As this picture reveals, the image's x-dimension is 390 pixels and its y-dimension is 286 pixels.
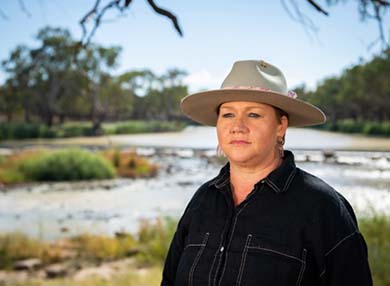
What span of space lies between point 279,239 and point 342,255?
11 cm

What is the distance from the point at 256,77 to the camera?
106cm

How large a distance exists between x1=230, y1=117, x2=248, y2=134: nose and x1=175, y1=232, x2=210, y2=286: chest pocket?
8.3 inches

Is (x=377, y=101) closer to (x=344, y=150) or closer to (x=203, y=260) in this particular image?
(x=344, y=150)

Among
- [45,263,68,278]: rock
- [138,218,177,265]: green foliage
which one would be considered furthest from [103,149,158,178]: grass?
[45,263,68,278]: rock

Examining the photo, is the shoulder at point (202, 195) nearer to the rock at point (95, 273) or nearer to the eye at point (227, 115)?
the eye at point (227, 115)

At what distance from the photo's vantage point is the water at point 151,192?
605cm

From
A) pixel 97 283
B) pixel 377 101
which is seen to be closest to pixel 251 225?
pixel 97 283

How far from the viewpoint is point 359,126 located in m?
9.71

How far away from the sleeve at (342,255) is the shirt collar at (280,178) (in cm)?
11

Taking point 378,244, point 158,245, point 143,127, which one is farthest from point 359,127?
point 158,245

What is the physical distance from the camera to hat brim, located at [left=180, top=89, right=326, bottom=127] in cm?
102

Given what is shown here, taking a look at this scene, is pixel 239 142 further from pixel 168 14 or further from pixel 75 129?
pixel 75 129

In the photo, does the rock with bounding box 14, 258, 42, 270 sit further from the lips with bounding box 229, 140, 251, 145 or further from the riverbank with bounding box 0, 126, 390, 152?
the riverbank with bounding box 0, 126, 390, 152

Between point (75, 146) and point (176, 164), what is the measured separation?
7.90 feet
